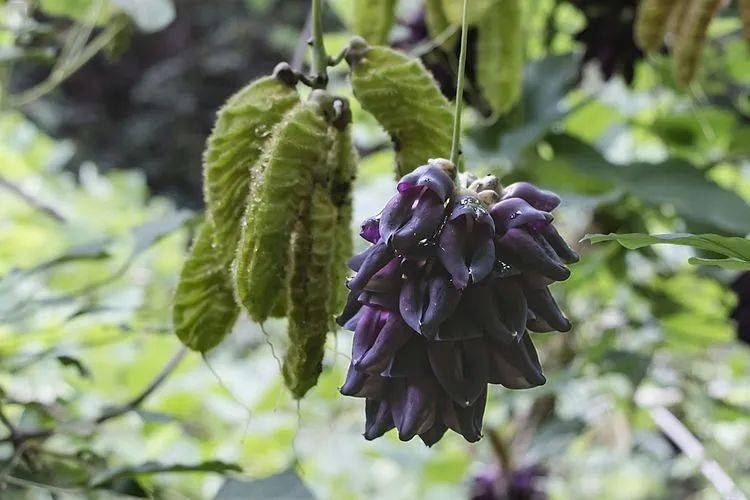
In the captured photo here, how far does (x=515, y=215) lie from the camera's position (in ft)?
1.67

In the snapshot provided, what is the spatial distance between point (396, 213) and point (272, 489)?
390 mm

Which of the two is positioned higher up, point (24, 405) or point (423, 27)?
point (423, 27)

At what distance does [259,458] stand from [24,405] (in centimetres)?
89

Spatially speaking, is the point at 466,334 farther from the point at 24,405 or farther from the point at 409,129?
the point at 24,405

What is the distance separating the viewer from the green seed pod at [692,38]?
2.73 feet

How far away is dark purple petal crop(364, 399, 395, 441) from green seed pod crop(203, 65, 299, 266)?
0.16 metres

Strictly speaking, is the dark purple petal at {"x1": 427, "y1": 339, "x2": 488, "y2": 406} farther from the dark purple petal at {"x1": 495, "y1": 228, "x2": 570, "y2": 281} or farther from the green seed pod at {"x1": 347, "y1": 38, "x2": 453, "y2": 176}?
the green seed pod at {"x1": 347, "y1": 38, "x2": 453, "y2": 176}

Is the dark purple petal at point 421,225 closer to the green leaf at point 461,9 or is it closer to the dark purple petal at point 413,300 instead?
the dark purple petal at point 413,300

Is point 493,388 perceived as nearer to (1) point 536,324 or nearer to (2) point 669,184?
(2) point 669,184

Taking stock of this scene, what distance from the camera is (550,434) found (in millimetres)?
1307

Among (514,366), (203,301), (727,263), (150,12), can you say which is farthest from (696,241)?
(150,12)

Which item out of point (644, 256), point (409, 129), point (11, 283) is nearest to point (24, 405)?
point (11, 283)

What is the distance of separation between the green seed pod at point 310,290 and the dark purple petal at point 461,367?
107 mm

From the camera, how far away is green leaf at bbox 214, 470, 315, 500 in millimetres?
783
